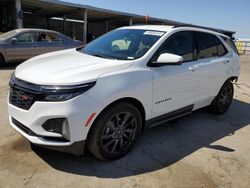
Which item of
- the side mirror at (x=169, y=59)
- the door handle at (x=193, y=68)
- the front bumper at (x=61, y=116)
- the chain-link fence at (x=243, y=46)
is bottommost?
the chain-link fence at (x=243, y=46)

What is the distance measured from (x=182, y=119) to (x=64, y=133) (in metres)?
2.97

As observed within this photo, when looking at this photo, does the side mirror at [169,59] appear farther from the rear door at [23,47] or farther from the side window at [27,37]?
the side window at [27,37]

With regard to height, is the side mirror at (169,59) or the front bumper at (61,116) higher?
the side mirror at (169,59)

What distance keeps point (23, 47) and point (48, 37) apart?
1.21m

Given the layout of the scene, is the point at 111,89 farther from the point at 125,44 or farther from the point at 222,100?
the point at 222,100

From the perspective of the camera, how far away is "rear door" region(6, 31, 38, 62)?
32.9 feet

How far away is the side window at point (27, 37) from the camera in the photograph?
33.7 ft

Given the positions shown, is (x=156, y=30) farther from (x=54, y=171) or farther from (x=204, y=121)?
(x=54, y=171)

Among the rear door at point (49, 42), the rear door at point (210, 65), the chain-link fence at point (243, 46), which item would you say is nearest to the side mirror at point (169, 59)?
the rear door at point (210, 65)

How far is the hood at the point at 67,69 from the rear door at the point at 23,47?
6920 millimetres

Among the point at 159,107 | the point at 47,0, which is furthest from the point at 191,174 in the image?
the point at 47,0

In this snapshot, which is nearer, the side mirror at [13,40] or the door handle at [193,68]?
the door handle at [193,68]

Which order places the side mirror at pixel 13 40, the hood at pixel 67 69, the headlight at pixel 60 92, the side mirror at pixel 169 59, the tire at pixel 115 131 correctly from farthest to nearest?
the side mirror at pixel 13 40, the side mirror at pixel 169 59, the tire at pixel 115 131, the hood at pixel 67 69, the headlight at pixel 60 92

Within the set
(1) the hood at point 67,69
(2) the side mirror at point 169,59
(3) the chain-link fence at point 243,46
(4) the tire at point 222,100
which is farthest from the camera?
(3) the chain-link fence at point 243,46
